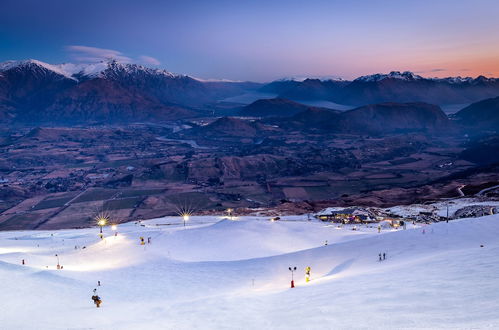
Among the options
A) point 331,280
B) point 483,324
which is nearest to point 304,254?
point 331,280

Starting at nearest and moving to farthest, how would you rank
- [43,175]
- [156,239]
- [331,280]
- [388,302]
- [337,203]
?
1. [388,302]
2. [331,280]
3. [156,239]
4. [337,203]
5. [43,175]

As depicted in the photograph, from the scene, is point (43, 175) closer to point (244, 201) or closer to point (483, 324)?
point (244, 201)

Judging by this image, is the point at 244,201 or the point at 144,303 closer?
the point at 144,303

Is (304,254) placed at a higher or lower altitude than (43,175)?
lower

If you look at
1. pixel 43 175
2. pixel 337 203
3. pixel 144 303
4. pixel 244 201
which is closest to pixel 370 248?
pixel 144 303

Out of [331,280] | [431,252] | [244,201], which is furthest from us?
[244,201]

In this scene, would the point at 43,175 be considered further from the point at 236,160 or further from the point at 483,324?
the point at 483,324
